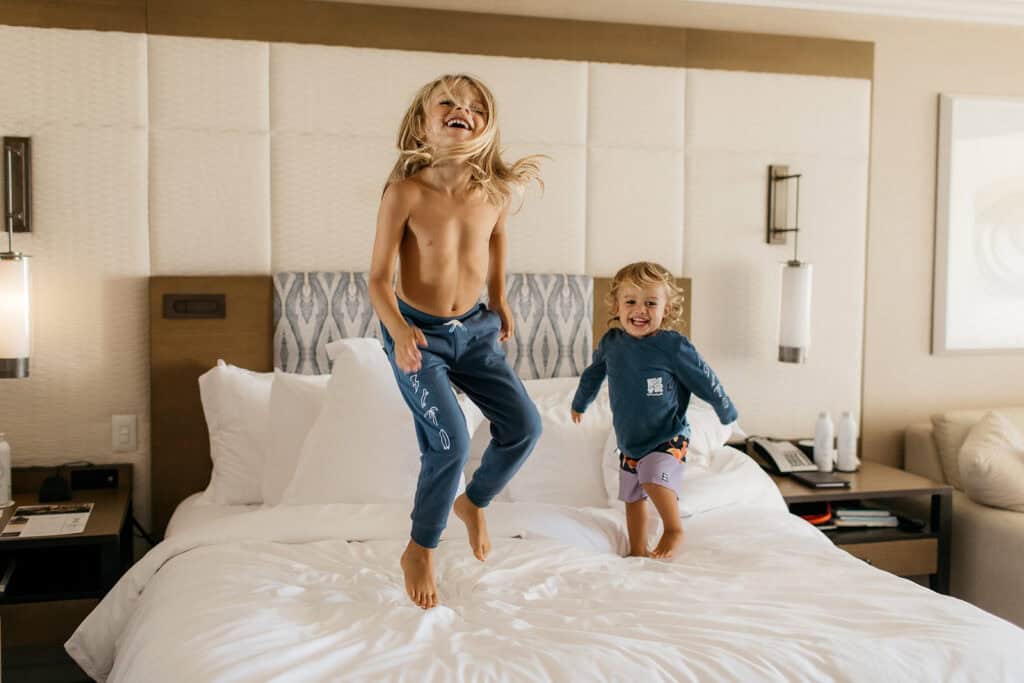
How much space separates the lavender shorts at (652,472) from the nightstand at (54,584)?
1418mm

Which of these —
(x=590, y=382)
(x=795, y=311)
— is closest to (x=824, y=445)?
(x=795, y=311)

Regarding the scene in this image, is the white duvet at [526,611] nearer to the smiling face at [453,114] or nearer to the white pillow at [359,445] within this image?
the white pillow at [359,445]

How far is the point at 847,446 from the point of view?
355 centimetres

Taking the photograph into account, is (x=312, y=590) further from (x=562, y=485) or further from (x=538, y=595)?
(x=562, y=485)

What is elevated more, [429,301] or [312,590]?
[429,301]

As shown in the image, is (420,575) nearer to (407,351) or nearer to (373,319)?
(407,351)

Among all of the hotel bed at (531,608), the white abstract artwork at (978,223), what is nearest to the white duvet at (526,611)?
the hotel bed at (531,608)

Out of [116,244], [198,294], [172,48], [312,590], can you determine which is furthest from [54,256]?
[312,590]

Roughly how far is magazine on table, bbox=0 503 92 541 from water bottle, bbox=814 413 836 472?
2.49 m

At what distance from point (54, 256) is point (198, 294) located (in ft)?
1.54

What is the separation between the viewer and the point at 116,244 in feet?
10.3

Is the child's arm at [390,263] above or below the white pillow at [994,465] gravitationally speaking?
above

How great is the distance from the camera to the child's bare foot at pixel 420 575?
1.98 metres

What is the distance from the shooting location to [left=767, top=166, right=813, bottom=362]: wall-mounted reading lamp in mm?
3564
